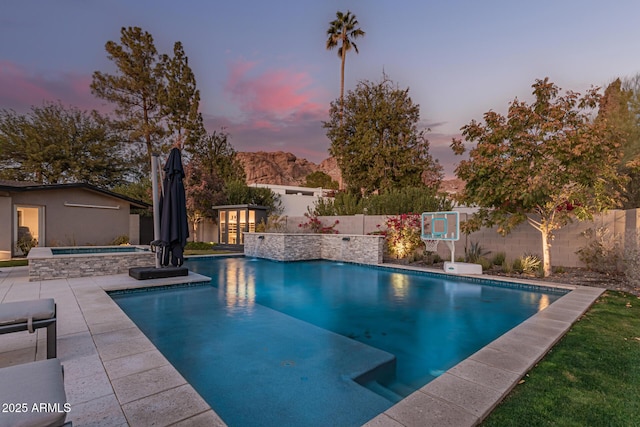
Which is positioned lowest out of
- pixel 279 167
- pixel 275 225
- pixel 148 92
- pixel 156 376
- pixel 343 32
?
pixel 156 376

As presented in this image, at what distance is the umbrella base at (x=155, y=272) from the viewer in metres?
7.34

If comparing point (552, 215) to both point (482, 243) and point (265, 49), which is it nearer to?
point (482, 243)

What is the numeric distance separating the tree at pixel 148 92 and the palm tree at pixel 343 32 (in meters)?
11.8

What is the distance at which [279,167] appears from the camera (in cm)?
7606

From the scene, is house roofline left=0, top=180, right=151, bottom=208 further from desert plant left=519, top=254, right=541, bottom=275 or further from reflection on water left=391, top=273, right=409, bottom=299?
desert plant left=519, top=254, right=541, bottom=275

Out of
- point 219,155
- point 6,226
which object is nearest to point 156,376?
point 6,226

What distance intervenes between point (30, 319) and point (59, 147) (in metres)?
25.9

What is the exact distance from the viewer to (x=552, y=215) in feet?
26.9

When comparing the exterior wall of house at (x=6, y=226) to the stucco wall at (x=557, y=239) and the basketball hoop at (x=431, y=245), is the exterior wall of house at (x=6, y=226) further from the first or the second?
the stucco wall at (x=557, y=239)

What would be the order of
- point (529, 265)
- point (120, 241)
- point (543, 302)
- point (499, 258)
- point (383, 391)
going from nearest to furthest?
1. point (383, 391)
2. point (543, 302)
3. point (529, 265)
4. point (499, 258)
5. point (120, 241)

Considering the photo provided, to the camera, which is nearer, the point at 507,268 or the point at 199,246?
the point at 507,268

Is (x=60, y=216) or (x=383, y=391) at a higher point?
(x=60, y=216)

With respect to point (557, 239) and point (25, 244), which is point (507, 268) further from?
point (25, 244)

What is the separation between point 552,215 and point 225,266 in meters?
10.4
